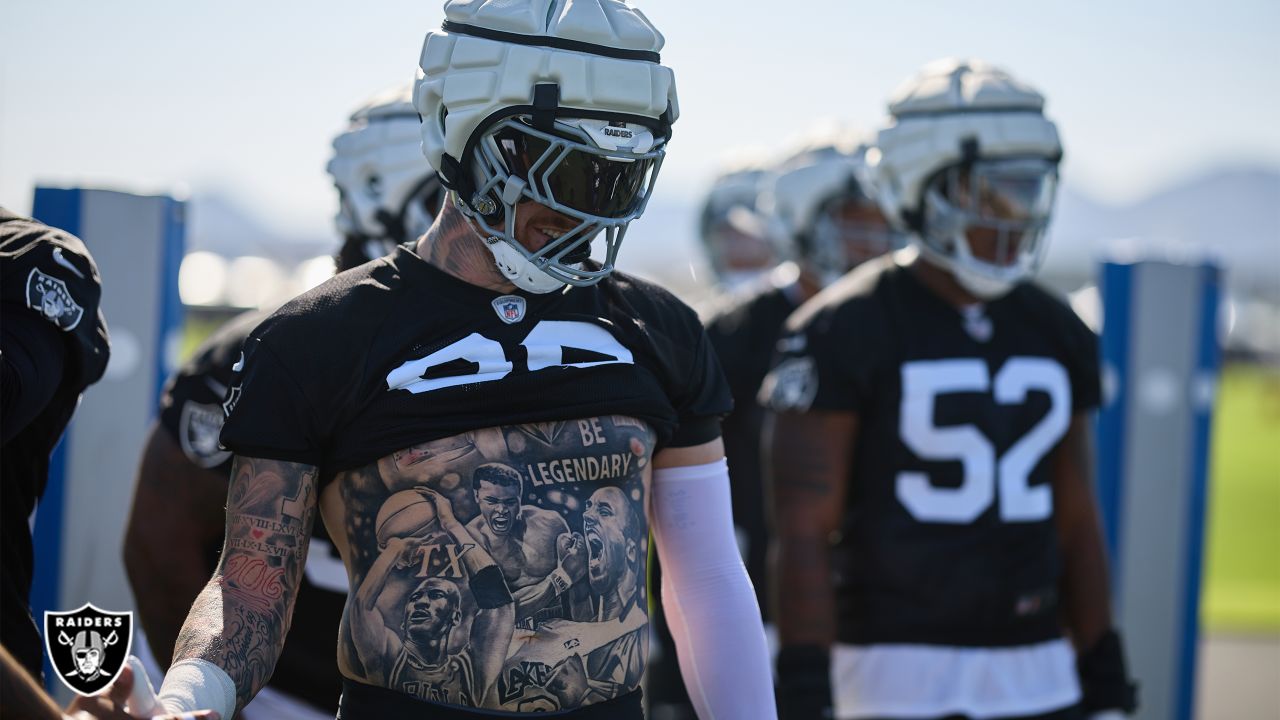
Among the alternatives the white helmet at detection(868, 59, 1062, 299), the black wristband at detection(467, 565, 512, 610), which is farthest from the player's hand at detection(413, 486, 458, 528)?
the white helmet at detection(868, 59, 1062, 299)

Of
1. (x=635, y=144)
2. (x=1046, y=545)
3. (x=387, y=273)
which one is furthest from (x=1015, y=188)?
(x=387, y=273)

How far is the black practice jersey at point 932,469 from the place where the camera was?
151 inches

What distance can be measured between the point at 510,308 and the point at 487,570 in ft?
1.58

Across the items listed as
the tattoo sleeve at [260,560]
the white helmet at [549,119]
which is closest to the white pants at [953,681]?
the white helmet at [549,119]

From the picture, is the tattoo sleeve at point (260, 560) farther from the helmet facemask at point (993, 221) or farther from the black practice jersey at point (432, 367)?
the helmet facemask at point (993, 221)

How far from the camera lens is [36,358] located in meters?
2.55

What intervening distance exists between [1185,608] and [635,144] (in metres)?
4.37

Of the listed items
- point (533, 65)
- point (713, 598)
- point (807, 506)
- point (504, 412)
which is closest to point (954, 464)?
point (807, 506)

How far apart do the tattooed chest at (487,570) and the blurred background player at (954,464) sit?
141 cm

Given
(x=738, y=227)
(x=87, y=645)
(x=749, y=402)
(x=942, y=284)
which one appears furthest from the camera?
(x=738, y=227)

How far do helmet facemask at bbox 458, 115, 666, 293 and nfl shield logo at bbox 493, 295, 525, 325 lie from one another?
40mm

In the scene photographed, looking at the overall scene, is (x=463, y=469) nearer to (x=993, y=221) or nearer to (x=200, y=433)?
(x=200, y=433)

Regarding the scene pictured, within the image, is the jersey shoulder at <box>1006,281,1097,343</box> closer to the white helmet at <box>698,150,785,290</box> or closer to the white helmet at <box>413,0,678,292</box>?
the white helmet at <box>413,0,678,292</box>

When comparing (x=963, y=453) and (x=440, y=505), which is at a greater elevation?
(x=440, y=505)
